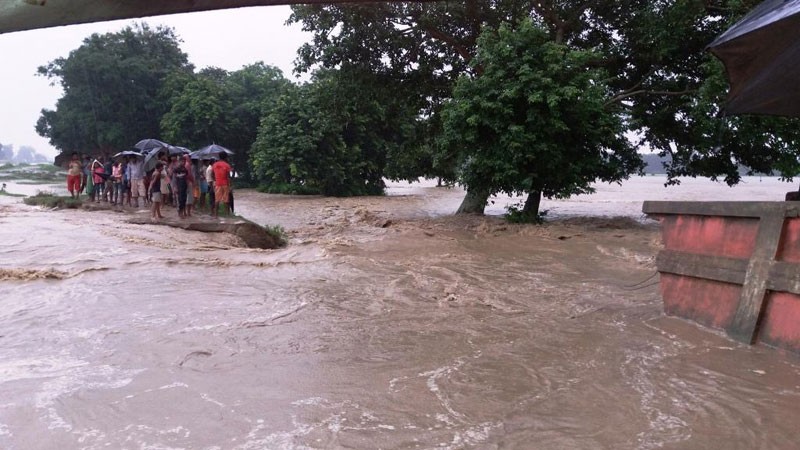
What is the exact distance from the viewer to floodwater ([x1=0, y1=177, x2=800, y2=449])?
3262 millimetres

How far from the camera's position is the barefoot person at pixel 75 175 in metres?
18.5

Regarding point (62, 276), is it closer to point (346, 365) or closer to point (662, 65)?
point (346, 365)

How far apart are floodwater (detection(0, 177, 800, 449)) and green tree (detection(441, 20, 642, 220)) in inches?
197

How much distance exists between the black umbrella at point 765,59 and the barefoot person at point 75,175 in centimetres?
1852

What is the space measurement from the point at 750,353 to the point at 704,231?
3.54ft

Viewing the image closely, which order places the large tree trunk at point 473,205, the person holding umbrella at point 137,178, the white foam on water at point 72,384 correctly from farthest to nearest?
the large tree trunk at point 473,205 → the person holding umbrella at point 137,178 → the white foam on water at point 72,384

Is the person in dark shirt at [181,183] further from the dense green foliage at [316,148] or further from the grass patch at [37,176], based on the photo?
the grass patch at [37,176]

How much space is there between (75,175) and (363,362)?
58.6 ft

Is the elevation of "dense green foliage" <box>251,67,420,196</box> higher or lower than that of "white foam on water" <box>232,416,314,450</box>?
higher

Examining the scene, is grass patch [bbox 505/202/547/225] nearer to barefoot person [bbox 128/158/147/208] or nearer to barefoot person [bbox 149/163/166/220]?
barefoot person [bbox 149/163/166/220]

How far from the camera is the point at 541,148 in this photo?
13461 mm

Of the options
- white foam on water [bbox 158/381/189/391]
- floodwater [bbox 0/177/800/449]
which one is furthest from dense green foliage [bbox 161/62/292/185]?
white foam on water [bbox 158/381/189/391]

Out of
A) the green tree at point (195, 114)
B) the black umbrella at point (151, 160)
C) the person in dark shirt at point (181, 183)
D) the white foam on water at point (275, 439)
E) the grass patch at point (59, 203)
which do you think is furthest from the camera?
the green tree at point (195, 114)

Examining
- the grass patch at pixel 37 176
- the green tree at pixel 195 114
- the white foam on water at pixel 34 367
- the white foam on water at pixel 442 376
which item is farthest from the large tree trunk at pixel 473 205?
the grass patch at pixel 37 176
